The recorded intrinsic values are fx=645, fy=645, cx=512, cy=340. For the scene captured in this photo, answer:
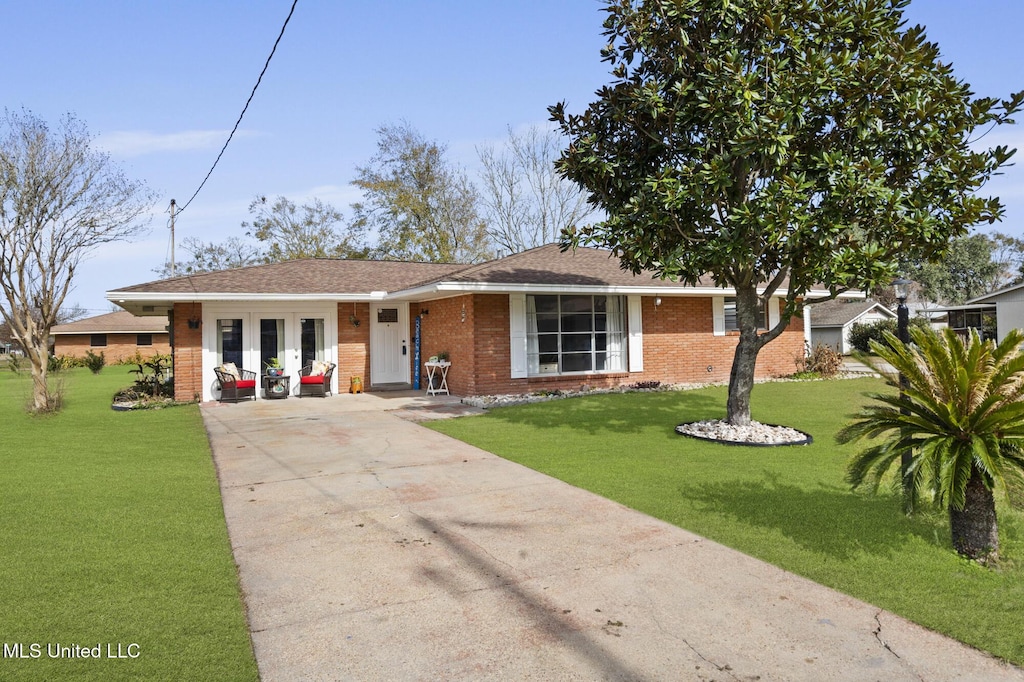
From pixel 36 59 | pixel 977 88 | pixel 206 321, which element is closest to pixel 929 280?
pixel 977 88

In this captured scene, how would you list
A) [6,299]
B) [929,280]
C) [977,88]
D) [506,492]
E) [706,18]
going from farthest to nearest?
[929,280], [6,299], [706,18], [977,88], [506,492]

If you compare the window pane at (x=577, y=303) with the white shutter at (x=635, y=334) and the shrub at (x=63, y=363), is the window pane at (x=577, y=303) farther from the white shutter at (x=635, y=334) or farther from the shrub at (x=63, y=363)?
the shrub at (x=63, y=363)

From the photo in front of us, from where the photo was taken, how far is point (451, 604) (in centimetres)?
384

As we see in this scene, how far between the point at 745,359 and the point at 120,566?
813cm

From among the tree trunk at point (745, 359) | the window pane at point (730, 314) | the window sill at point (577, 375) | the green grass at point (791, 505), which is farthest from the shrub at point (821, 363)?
the tree trunk at point (745, 359)

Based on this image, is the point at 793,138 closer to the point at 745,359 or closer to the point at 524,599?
the point at 745,359

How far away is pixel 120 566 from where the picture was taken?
4.34 metres

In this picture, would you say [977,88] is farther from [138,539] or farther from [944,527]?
[138,539]

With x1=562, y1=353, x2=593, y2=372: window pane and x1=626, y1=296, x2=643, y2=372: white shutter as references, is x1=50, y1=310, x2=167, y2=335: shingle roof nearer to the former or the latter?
x1=562, y1=353, x2=593, y2=372: window pane

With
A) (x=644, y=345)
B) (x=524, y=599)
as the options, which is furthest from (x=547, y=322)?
(x=524, y=599)

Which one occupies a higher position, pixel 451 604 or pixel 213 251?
pixel 213 251

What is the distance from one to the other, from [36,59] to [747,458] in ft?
44.1

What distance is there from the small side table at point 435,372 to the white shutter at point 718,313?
7219 mm

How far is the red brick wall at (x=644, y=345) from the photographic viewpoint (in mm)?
14180
